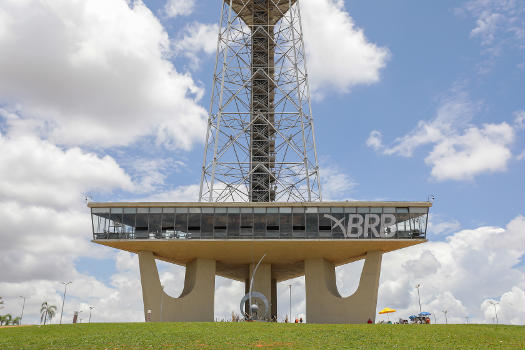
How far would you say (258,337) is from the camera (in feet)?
93.9

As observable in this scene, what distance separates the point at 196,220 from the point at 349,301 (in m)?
17.6

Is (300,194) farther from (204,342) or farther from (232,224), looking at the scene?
(204,342)

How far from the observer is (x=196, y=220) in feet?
161

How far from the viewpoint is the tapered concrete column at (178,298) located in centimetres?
5128

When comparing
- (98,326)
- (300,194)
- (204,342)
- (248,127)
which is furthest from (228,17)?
(204,342)

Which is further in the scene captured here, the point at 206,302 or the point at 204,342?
the point at 206,302

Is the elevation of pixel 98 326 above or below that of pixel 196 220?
below

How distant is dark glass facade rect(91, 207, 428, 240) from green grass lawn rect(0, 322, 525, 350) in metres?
14.3

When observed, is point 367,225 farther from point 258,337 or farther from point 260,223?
point 258,337

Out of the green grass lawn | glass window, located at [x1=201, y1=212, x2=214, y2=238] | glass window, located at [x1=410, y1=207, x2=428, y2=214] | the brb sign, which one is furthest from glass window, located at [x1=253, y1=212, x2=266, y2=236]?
the green grass lawn

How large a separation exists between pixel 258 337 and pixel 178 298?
25345 millimetres

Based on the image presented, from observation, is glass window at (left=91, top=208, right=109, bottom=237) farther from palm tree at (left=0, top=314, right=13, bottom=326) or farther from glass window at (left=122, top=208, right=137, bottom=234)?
palm tree at (left=0, top=314, right=13, bottom=326)

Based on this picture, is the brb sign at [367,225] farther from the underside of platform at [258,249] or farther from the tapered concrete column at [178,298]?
the tapered concrete column at [178,298]

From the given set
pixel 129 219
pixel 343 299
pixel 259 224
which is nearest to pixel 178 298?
pixel 129 219
